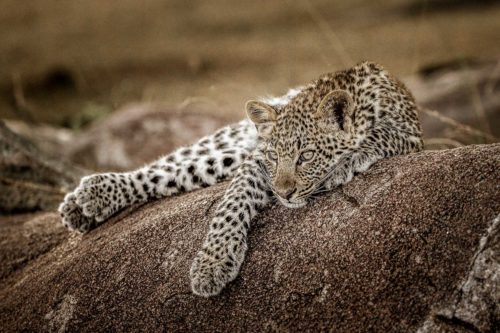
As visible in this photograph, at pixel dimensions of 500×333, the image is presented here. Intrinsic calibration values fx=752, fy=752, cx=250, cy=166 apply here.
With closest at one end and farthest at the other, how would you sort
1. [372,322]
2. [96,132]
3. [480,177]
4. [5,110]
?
[372,322], [480,177], [96,132], [5,110]

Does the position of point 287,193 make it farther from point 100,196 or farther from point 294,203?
point 100,196

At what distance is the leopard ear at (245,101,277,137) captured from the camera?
6637 mm

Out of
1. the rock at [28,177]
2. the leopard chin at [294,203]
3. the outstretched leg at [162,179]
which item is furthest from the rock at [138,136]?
the leopard chin at [294,203]

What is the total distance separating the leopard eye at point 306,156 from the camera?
6227 mm

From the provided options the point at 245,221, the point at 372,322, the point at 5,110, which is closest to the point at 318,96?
the point at 245,221

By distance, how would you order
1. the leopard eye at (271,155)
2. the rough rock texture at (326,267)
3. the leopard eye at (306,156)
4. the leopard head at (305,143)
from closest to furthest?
the rough rock texture at (326,267)
the leopard head at (305,143)
the leopard eye at (306,156)
the leopard eye at (271,155)

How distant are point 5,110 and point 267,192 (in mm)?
15634

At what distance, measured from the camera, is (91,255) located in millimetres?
6516

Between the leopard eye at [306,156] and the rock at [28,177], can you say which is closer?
the leopard eye at [306,156]

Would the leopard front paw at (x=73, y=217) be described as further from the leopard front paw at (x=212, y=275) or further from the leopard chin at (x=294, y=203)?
the leopard chin at (x=294, y=203)

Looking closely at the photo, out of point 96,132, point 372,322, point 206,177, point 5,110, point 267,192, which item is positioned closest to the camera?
point 372,322

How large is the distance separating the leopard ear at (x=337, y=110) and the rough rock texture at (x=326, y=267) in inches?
19.1

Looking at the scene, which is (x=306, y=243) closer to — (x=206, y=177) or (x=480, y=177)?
(x=480, y=177)

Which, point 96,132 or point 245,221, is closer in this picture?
point 245,221
